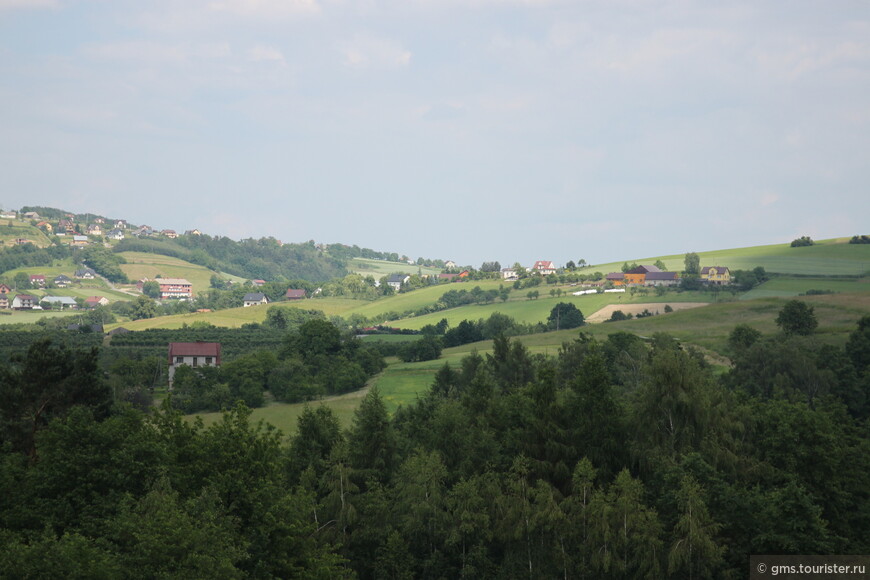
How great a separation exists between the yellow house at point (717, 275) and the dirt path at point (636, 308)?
2557cm

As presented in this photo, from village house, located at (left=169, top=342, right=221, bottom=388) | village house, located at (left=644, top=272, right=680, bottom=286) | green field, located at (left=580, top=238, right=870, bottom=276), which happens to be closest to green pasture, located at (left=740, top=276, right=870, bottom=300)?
green field, located at (left=580, top=238, right=870, bottom=276)

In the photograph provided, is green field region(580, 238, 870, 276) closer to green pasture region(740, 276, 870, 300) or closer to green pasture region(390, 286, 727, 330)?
green pasture region(740, 276, 870, 300)

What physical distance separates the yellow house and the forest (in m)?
121

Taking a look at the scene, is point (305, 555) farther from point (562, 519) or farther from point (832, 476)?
point (832, 476)

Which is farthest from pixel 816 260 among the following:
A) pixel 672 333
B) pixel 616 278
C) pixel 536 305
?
pixel 672 333

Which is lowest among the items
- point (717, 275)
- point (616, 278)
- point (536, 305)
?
point (536, 305)

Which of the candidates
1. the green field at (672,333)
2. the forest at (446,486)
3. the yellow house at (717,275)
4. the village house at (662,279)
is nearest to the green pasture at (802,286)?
the yellow house at (717,275)

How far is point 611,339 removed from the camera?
8781 centimetres

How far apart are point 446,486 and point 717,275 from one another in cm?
14366

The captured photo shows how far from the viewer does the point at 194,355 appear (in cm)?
10756

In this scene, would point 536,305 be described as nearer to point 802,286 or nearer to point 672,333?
point 802,286

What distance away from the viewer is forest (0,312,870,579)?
30.1 metres

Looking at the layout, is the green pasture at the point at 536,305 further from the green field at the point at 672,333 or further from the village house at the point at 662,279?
the green field at the point at 672,333

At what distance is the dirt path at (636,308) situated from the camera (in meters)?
143
